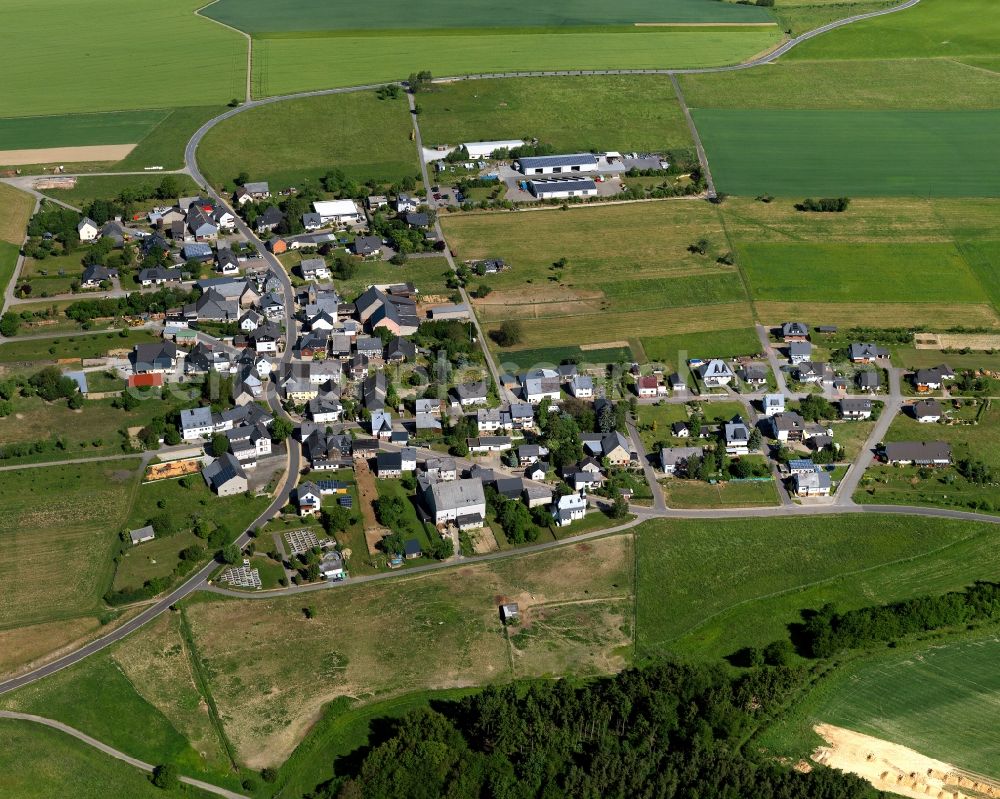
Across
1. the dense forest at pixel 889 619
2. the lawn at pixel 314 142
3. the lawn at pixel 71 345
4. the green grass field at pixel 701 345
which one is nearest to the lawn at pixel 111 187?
the lawn at pixel 314 142

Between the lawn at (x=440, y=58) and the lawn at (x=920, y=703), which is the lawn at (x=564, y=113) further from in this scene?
the lawn at (x=920, y=703)

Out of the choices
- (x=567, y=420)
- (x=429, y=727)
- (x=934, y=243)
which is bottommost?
(x=429, y=727)

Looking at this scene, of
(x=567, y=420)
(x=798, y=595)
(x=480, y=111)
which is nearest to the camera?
(x=798, y=595)

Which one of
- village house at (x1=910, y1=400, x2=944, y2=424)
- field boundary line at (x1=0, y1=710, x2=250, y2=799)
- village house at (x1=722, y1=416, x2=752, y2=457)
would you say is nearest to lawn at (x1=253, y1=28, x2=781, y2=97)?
village house at (x1=910, y1=400, x2=944, y2=424)

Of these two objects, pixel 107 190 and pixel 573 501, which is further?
pixel 107 190

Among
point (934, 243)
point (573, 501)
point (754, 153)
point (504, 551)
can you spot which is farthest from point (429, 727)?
point (754, 153)

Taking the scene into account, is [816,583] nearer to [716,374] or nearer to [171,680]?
[716,374]

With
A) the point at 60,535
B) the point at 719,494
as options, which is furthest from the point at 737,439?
the point at 60,535

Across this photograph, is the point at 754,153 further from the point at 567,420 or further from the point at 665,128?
the point at 567,420
